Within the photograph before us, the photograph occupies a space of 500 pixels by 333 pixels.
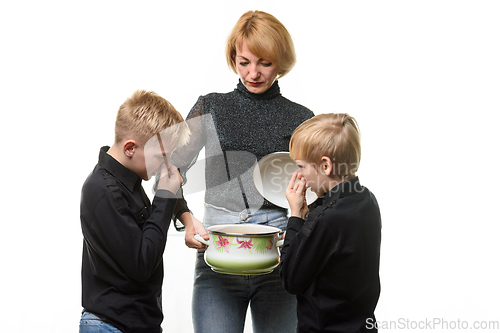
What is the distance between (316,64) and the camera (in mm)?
2246

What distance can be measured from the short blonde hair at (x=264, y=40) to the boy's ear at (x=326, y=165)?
365mm

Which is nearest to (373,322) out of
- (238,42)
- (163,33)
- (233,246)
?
(233,246)

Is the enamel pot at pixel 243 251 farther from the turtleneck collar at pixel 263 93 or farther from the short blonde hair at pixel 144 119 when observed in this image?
the turtleneck collar at pixel 263 93

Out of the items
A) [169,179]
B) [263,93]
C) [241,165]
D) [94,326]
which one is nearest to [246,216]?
[241,165]

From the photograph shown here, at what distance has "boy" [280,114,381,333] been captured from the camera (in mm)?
1136

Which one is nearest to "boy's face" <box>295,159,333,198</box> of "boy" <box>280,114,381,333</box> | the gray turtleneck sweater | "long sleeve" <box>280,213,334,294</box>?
"boy" <box>280,114,381,333</box>

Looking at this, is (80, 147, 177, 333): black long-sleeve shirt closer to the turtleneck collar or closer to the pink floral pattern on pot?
the pink floral pattern on pot

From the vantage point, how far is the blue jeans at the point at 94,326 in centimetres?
112

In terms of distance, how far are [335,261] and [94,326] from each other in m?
0.58

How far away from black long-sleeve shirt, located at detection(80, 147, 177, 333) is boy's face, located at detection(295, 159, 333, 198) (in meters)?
0.34

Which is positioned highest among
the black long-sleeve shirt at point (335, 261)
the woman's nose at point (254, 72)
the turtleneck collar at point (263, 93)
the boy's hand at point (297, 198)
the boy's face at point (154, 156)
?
the woman's nose at point (254, 72)

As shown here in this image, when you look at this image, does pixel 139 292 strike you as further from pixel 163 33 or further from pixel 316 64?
pixel 316 64

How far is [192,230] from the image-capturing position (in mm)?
1325

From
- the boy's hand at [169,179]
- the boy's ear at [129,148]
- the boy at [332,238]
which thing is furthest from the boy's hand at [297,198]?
the boy's ear at [129,148]
